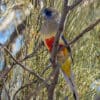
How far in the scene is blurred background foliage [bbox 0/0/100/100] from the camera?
1279mm

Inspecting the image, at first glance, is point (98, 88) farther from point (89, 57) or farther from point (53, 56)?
point (53, 56)

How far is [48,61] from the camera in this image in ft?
4.20

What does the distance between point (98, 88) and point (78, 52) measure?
18 cm

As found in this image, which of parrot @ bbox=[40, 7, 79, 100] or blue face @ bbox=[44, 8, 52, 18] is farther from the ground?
blue face @ bbox=[44, 8, 52, 18]

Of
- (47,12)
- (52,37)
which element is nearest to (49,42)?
(52,37)

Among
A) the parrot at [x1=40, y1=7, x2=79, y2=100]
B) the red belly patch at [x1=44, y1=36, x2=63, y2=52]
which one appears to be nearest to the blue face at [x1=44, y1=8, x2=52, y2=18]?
the parrot at [x1=40, y1=7, x2=79, y2=100]

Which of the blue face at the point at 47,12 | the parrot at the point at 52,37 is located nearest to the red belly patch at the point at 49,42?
the parrot at the point at 52,37

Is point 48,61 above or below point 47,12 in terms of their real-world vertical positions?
below

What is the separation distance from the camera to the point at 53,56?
783 mm

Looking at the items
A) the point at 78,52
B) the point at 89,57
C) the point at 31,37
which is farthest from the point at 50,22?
the point at 89,57

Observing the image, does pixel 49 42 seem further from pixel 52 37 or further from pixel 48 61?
pixel 48 61

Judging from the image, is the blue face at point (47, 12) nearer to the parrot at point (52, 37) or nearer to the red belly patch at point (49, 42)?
the parrot at point (52, 37)

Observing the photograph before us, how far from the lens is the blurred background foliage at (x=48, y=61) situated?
1.28 metres

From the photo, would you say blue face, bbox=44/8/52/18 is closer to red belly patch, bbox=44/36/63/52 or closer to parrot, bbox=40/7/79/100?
parrot, bbox=40/7/79/100
